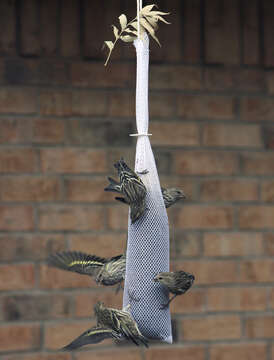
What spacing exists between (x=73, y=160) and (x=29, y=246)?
42 centimetres

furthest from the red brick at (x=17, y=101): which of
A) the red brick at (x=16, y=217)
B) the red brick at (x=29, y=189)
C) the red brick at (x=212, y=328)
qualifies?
the red brick at (x=212, y=328)

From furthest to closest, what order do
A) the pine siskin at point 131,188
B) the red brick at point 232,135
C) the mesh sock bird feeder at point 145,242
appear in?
the red brick at point 232,135 → the mesh sock bird feeder at point 145,242 → the pine siskin at point 131,188

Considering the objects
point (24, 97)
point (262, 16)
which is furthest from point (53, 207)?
point (262, 16)

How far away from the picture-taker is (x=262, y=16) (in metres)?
3.60

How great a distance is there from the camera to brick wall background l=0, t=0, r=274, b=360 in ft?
10.9

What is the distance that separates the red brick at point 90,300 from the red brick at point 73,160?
54 centimetres

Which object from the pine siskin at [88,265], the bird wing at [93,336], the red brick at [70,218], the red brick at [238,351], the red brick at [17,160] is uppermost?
the red brick at [17,160]

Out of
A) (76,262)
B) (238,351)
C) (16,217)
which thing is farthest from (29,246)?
(76,262)

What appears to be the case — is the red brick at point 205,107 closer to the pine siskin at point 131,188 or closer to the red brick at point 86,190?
the red brick at point 86,190

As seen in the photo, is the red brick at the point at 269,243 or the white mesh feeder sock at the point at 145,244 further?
the red brick at the point at 269,243

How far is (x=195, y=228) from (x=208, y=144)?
1.28 ft

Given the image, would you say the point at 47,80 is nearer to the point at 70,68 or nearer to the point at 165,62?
the point at 70,68

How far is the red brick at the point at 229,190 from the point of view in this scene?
3498 mm

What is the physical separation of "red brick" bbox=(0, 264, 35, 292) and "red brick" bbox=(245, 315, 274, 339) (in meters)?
1.02
